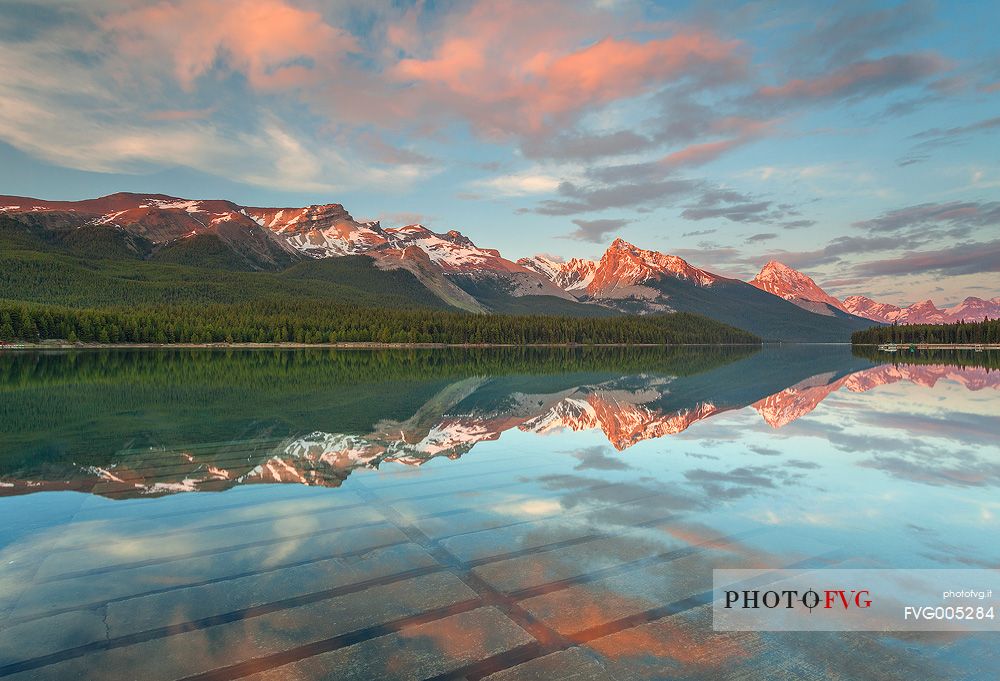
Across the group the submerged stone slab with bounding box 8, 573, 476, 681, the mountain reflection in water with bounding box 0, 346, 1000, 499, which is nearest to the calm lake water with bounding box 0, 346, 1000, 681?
the submerged stone slab with bounding box 8, 573, 476, 681

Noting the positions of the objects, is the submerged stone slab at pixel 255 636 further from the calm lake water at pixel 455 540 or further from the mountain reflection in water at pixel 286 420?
the mountain reflection in water at pixel 286 420

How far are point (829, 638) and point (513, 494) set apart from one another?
34.1ft

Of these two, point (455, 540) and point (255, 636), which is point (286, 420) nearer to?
point (455, 540)

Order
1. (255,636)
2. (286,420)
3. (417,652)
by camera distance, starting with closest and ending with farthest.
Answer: (417,652) < (255,636) < (286,420)

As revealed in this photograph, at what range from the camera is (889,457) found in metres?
25.9

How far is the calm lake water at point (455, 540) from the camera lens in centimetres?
881

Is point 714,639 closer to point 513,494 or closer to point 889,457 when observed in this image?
point 513,494

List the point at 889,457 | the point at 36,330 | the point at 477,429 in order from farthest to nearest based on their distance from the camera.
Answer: the point at 36,330 < the point at 477,429 < the point at 889,457

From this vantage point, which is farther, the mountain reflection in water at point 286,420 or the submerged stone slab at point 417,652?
the mountain reflection in water at point 286,420

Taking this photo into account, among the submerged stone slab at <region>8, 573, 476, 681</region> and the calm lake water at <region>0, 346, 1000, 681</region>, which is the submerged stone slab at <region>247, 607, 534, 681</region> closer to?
the calm lake water at <region>0, 346, 1000, 681</region>

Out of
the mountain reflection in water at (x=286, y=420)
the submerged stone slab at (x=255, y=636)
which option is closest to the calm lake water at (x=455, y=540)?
the submerged stone slab at (x=255, y=636)

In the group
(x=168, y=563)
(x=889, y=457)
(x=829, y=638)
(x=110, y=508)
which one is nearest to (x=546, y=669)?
(x=829, y=638)

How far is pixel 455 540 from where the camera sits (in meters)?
14.1

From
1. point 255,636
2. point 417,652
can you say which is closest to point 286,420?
point 255,636
